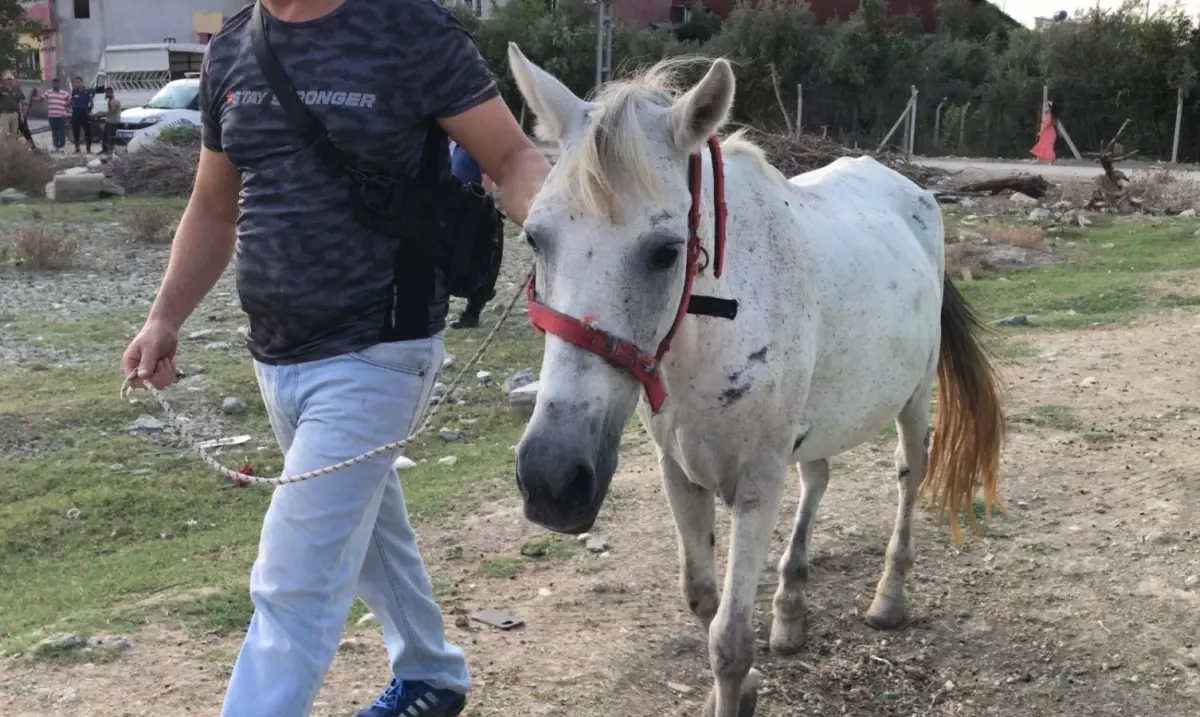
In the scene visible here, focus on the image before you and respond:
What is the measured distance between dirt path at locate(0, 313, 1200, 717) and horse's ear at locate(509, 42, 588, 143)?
5.46 feet

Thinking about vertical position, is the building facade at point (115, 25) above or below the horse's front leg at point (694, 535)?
above

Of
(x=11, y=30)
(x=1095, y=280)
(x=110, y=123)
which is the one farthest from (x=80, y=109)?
(x=1095, y=280)

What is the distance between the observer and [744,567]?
2.85m

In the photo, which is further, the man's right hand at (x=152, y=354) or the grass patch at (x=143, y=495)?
the grass patch at (x=143, y=495)

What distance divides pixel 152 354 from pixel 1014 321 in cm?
696

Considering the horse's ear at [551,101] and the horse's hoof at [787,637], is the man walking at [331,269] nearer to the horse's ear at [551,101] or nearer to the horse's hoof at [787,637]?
the horse's ear at [551,101]

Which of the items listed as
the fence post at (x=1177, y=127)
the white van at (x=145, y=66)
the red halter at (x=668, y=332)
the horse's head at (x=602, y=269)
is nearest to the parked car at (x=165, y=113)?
the white van at (x=145, y=66)

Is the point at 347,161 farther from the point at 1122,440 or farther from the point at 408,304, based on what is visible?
the point at 1122,440

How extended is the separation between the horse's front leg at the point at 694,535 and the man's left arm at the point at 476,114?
40.1 inches

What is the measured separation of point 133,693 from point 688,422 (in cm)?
177

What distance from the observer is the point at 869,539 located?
4.46 metres

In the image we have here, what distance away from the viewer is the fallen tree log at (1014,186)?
1697cm

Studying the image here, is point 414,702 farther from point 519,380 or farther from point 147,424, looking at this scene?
point 519,380

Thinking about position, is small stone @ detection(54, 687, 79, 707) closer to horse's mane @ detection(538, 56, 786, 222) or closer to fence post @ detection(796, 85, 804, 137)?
horse's mane @ detection(538, 56, 786, 222)
